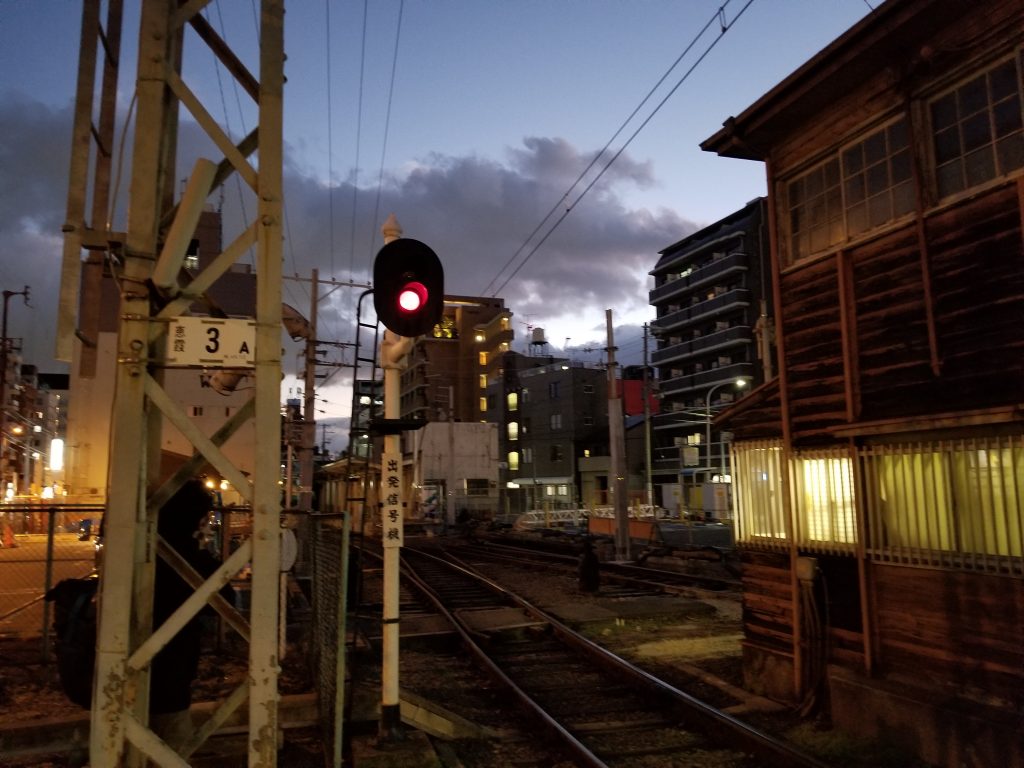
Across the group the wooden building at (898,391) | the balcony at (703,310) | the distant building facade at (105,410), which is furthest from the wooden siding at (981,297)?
the balcony at (703,310)

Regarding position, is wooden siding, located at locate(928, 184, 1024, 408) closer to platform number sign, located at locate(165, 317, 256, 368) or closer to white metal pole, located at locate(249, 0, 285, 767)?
white metal pole, located at locate(249, 0, 285, 767)

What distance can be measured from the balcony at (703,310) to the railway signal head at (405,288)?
157ft

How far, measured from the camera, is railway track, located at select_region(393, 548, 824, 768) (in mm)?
5883

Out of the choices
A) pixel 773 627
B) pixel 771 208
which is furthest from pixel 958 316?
pixel 773 627

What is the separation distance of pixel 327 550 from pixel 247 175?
365cm

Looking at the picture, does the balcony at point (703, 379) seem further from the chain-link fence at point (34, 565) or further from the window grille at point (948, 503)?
the window grille at point (948, 503)

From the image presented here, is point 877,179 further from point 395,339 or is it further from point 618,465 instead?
point 618,465

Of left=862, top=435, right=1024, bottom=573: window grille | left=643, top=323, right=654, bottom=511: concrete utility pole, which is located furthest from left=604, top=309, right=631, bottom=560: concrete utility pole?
left=862, top=435, right=1024, bottom=573: window grille

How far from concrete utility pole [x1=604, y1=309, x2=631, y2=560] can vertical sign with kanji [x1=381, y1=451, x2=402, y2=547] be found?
1410 centimetres

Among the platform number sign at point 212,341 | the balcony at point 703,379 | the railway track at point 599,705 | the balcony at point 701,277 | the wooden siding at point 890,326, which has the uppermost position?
the balcony at point 701,277

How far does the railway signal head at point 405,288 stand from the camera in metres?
5.42

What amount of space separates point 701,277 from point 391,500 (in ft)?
169

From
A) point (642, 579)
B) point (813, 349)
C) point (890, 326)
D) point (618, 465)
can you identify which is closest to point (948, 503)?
point (890, 326)

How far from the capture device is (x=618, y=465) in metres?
19.7
